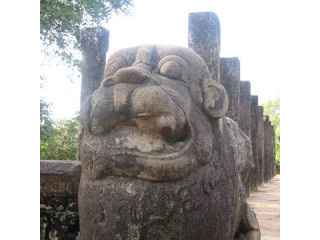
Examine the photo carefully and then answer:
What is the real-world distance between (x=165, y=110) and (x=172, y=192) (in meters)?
0.45

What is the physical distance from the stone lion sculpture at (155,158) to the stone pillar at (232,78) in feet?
12.0

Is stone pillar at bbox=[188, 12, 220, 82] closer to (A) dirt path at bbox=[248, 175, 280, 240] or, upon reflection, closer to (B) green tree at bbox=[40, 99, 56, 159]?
(A) dirt path at bbox=[248, 175, 280, 240]

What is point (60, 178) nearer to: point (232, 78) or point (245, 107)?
point (232, 78)

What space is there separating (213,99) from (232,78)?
3.71 metres

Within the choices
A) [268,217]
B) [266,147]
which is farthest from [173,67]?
[266,147]

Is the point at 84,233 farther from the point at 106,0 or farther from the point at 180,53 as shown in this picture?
the point at 106,0

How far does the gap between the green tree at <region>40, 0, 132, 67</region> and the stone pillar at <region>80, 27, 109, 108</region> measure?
7.12 ft

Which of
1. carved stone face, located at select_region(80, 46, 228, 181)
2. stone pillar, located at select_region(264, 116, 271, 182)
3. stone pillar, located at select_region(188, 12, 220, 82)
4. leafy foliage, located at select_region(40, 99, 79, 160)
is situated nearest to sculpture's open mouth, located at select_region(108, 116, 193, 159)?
carved stone face, located at select_region(80, 46, 228, 181)

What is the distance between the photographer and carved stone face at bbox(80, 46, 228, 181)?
1.98m

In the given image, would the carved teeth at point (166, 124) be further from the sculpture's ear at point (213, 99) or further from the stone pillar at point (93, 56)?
the stone pillar at point (93, 56)

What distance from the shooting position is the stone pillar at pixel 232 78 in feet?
19.1

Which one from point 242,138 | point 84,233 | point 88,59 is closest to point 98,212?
point 84,233

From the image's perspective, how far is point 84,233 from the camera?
2.12 m

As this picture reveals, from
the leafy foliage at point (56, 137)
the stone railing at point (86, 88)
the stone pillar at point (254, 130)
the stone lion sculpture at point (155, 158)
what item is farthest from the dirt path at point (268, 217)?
the leafy foliage at point (56, 137)
